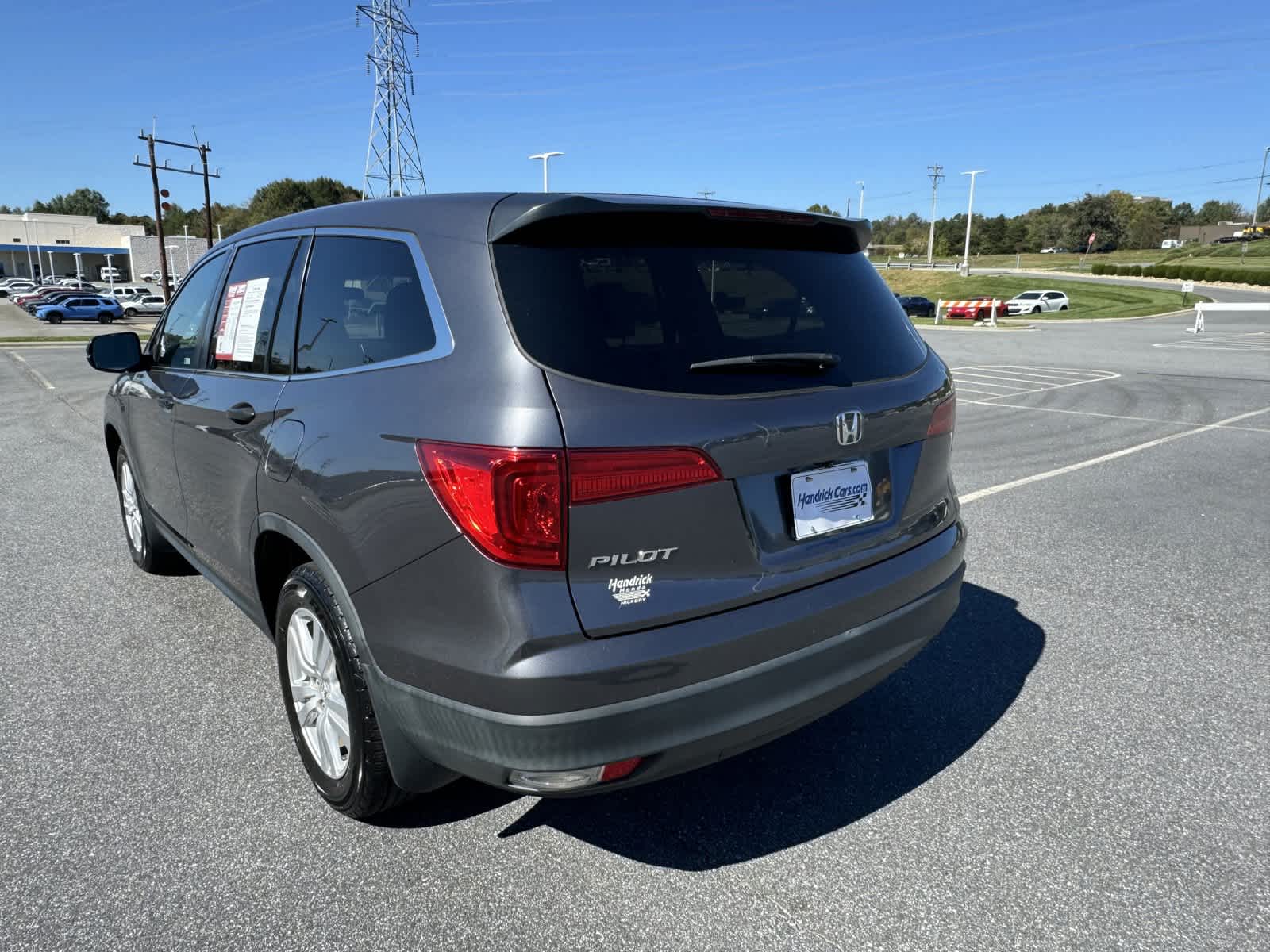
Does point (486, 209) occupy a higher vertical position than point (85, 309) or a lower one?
higher

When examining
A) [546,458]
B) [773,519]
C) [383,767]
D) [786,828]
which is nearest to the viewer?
[546,458]

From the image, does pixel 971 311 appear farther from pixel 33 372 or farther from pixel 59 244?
pixel 59 244

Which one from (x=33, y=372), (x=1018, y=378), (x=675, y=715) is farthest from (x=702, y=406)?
(x=33, y=372)

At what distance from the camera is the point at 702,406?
210 cm

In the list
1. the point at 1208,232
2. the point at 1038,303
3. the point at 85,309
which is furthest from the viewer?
the point at 1208,232

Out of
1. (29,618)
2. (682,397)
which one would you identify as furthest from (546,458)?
(29,618)

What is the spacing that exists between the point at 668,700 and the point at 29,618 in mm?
3729

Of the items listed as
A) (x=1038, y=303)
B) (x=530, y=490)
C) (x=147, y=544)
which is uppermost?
(x=530, y=490)

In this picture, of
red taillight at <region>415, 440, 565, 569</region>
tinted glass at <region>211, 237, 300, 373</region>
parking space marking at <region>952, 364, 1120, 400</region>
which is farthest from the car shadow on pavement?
parking space marking at <region>952, 364, 1120, 400</region>

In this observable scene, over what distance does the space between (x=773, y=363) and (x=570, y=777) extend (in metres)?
1.16

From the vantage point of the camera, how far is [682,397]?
208cm

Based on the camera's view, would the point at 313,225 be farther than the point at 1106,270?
No

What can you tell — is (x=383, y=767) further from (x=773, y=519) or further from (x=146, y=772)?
(x=773, y=519)

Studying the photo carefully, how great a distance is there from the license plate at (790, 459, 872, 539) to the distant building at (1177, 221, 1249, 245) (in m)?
139
